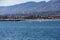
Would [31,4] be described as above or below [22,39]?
above

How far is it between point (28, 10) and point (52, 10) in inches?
17.8

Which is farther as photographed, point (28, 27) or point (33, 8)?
point (28, 27)

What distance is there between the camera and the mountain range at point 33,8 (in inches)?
193

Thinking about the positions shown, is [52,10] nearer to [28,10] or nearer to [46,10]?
[46,10]

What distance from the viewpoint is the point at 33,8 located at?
5047 millimetres

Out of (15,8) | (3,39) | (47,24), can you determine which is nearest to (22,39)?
(3,39)

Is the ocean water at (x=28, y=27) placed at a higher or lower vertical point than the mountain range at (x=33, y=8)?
lower

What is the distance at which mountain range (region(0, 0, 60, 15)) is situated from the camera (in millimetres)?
4914

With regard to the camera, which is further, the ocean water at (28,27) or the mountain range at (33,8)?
the ocean water at (28,27)

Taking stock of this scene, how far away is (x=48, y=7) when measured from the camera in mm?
4977

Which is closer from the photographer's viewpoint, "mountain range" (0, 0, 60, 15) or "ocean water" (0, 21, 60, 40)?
"mountain range" (0, 0, 60, 15)

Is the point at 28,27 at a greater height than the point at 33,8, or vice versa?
the point at 33,8

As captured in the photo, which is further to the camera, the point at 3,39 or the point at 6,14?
the point at 6,14

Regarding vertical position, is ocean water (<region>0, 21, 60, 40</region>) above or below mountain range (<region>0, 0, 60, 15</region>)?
below
